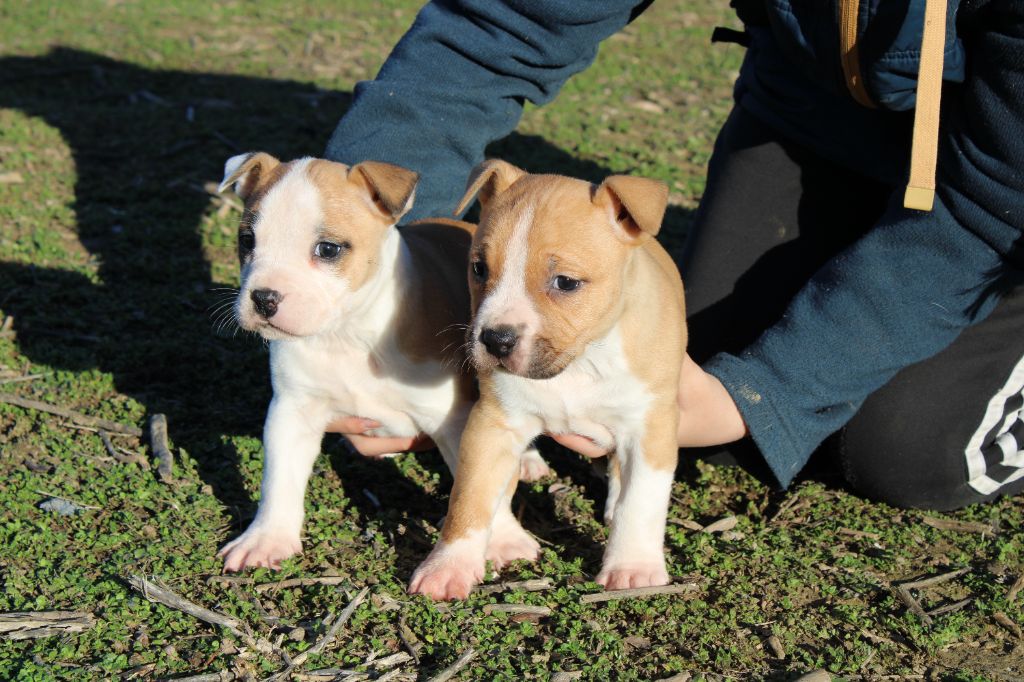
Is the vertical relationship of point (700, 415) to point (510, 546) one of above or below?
above

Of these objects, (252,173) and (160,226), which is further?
(160,226)

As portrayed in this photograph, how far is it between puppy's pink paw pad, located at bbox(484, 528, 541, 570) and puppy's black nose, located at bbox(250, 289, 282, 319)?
44.0 inches

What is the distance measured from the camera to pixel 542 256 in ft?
12.0

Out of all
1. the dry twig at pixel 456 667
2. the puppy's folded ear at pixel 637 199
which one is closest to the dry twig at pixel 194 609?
the dry twig at pixel 456 667

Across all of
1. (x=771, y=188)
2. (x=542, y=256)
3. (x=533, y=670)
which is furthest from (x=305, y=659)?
(x=771, y=188)

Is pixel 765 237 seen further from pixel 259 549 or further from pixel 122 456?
pixel 122 456

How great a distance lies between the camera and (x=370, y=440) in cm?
466

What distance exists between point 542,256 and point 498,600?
3.75ft

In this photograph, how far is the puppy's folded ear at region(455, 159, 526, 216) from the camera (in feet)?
12.8

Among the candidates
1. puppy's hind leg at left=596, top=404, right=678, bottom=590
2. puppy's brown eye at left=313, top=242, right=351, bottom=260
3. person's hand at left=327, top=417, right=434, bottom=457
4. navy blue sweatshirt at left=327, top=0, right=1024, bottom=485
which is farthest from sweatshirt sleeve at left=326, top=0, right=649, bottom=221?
puppy's hind leg at left=596, top=404, right=678, bottom=590

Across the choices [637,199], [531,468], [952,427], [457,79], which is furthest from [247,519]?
[952,427]

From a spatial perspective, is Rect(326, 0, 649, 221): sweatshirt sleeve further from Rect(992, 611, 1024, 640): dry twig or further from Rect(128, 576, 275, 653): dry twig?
Rect(992, 611, 1024, 640): dry twig

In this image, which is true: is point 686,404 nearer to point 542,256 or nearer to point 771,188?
point 542,256

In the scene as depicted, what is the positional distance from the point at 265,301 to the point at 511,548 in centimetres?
124
